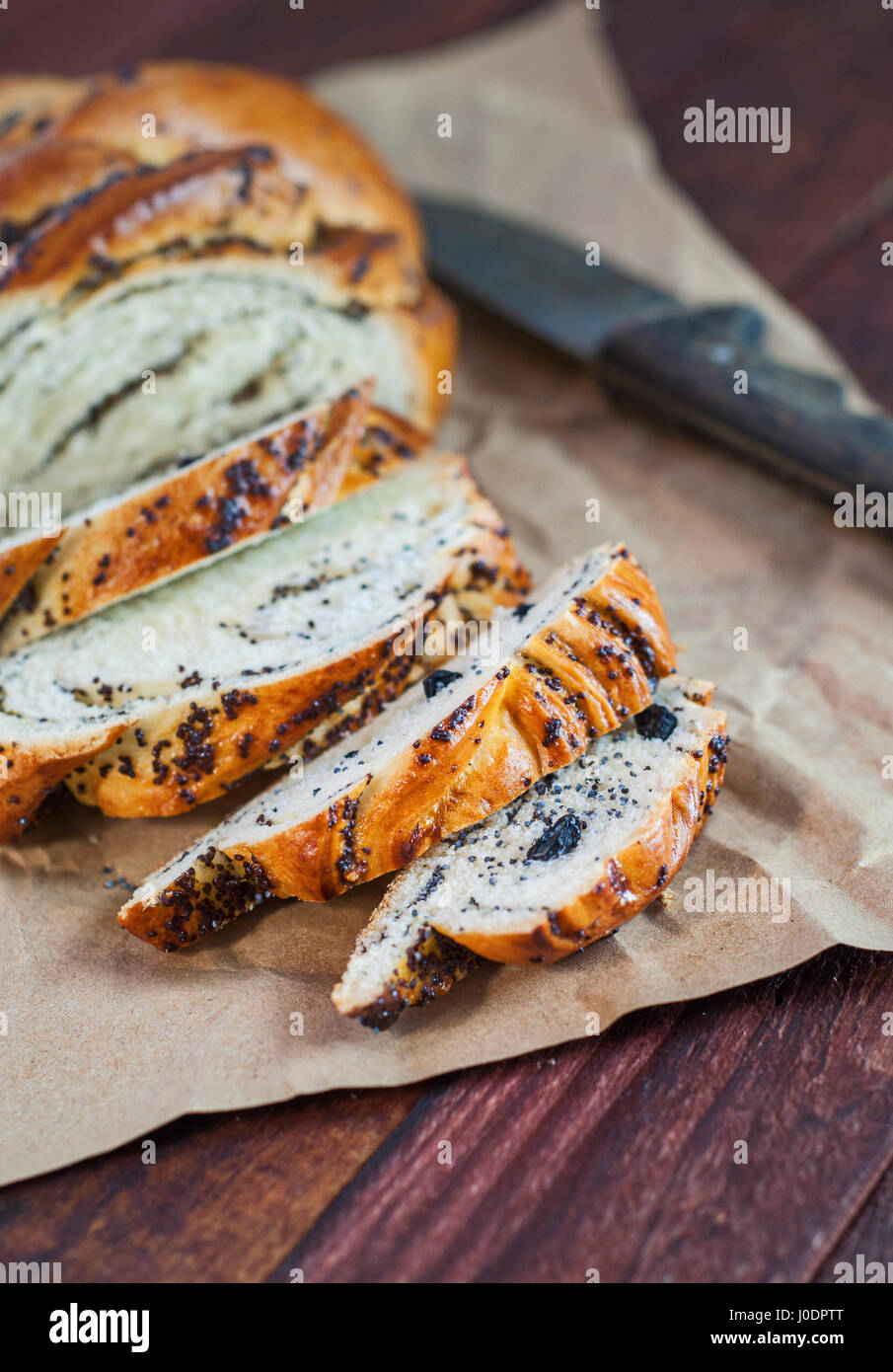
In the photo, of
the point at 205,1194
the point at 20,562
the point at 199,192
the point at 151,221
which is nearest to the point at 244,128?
the point at 199,192

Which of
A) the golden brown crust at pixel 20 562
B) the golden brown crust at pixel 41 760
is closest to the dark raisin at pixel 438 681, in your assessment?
the golden brown crust at pixel 41 760

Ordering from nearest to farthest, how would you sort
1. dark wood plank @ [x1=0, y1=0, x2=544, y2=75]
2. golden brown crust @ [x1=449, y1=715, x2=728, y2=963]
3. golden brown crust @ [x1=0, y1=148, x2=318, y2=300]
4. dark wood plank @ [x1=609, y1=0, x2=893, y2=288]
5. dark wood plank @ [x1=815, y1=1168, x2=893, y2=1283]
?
dark wood plank @ [x1=815, y1=1168, x2=893, y2=1283] → golden brown crust @ [x1=449, y1=715, x2=728, y2=963] → golden brown crust @ [x1=0, y1=148, x2=318, y2=300] → dark wood plank @ [x1=609, y1=0, x2=893, y2=288] → dark wood plank @ [x1=0, y1=0, x2=544, y2=75]

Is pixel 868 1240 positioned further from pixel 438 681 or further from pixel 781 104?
pixel 781 104

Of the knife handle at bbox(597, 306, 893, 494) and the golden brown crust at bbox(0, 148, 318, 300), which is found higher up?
the golden brown crust at bbox(0, 148, 318, 300)

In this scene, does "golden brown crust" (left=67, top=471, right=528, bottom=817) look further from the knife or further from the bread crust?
the bread crust

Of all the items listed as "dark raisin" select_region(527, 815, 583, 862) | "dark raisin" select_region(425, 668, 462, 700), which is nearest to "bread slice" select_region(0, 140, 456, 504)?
"dark raisin" select_region(425, 668, 462, 700)

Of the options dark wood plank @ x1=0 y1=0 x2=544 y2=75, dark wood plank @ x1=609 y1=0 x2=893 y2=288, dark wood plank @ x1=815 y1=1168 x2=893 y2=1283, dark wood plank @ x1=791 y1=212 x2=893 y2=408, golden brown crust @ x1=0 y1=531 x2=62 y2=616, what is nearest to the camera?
dark wood plank @ x1=815 y1=1168 x2=893 y2=1283

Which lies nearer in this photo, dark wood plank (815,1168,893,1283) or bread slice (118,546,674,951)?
dark wood plank (815,1168,893,1283)
